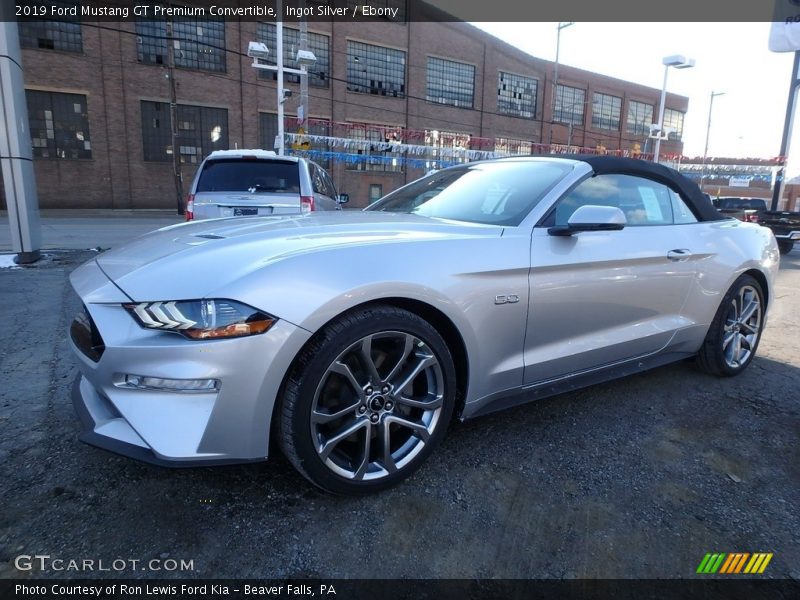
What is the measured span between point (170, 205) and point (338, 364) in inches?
1101

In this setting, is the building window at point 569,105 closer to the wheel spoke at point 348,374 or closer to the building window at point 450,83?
the building window at point 450,83

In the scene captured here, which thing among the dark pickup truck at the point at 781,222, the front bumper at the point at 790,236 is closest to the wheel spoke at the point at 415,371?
the dark pickup truck at the point at 781,222

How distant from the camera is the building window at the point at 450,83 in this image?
33.5 metres

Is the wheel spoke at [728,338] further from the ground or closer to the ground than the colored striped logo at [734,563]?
further from the ground

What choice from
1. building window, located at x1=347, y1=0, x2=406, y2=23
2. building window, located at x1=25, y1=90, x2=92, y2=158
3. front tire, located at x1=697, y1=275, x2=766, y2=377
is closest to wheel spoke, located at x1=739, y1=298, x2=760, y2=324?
front tire, located at x1=697, y1=275, x2=766, y2=377

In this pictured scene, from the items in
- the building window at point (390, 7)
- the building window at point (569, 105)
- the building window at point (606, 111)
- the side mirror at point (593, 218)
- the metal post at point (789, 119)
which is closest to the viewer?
the side mirror at point (593, 218)

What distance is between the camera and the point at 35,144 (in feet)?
79.5

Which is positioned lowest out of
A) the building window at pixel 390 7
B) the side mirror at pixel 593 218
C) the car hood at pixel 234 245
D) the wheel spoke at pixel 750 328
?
the wheel spoke at pixel 750 328

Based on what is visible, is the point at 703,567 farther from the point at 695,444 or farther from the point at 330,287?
the point at 330,287

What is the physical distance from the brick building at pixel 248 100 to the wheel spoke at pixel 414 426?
22244 millimetres

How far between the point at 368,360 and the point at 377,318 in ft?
0.59

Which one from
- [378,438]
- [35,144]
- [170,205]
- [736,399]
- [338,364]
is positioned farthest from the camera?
[170,205]

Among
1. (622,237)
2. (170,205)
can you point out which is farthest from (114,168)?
(622,237)

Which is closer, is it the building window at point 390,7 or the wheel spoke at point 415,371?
the wheel spoke at point 415,371
